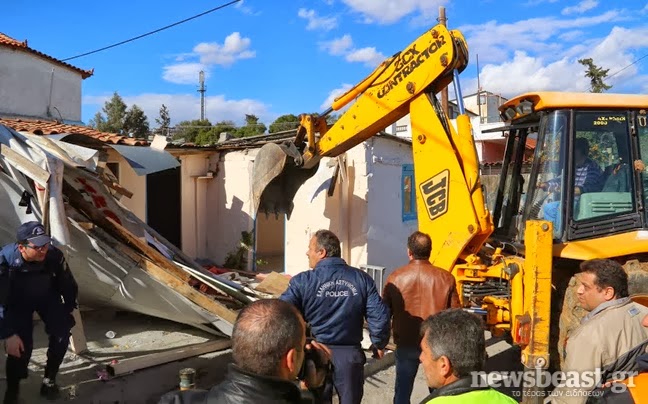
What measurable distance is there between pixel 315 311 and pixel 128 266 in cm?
289

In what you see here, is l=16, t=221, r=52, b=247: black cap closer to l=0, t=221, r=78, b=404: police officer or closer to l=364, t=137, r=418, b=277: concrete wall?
l=0, t=221, r=78, b=404: police officer

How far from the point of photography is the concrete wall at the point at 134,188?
10547 mm

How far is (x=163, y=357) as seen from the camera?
18.0ft

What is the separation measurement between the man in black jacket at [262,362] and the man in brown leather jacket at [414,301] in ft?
7.89

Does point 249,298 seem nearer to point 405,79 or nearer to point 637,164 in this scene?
point 405,79

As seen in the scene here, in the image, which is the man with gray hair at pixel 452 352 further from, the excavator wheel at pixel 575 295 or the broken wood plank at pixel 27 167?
the broken wood plank at pixel 27 167

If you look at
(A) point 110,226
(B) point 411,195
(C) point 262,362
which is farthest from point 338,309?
(B) point 411,195

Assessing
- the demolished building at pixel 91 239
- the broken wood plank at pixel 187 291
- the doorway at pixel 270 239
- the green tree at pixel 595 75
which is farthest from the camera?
the green tree at pixel 595 75

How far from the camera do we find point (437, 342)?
6.18 ft

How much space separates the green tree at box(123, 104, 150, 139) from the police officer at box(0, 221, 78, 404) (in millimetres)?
30774

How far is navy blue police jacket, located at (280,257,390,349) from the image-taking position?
351 centimetres

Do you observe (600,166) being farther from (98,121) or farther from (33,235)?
(98,121)

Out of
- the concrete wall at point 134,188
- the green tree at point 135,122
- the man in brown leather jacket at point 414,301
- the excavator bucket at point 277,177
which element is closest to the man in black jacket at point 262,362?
the man in brown leather jacket at point 414,301

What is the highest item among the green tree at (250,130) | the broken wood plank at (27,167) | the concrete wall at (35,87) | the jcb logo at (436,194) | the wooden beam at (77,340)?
the green tree at (250,130)
